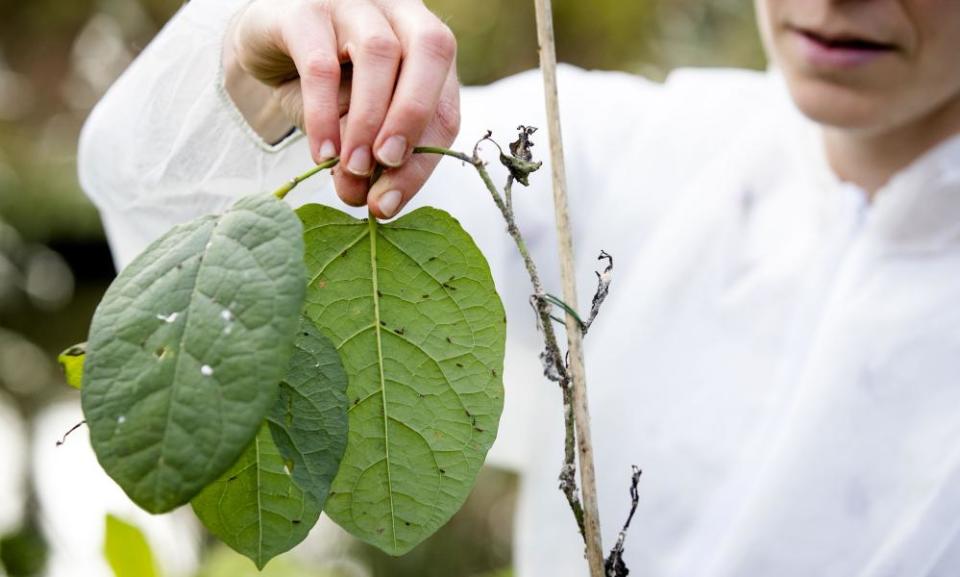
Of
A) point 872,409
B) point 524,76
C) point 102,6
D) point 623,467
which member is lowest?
point 623,467

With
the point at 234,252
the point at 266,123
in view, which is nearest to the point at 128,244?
the point at 266,123

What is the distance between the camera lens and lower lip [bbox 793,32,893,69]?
2.97 feet

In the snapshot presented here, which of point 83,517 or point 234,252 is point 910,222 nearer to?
point 234,252

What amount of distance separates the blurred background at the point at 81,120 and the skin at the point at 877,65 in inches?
91.4

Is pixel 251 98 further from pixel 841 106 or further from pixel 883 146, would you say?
pixel 883 146

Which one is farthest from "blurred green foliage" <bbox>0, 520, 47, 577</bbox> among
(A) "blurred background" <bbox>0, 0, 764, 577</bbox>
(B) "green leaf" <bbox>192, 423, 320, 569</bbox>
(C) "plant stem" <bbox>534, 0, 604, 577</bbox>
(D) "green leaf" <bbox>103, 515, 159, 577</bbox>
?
(A) "blurred background" <bbox>0, 0, 764, 577</bbox>

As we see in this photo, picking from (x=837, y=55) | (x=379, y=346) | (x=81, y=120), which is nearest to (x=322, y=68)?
(x=379, y=346)

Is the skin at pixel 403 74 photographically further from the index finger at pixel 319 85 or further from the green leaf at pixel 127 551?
the green leaf at pixel 127 551

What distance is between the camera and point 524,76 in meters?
1.12

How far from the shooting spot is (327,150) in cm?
48

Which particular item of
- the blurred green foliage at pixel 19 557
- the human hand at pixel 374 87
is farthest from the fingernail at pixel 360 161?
the blurred green foliage at pixel 19 557

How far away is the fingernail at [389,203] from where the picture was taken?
45 centimetres

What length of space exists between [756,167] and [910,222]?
20 cm

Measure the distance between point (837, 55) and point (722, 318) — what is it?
1.05 ft
